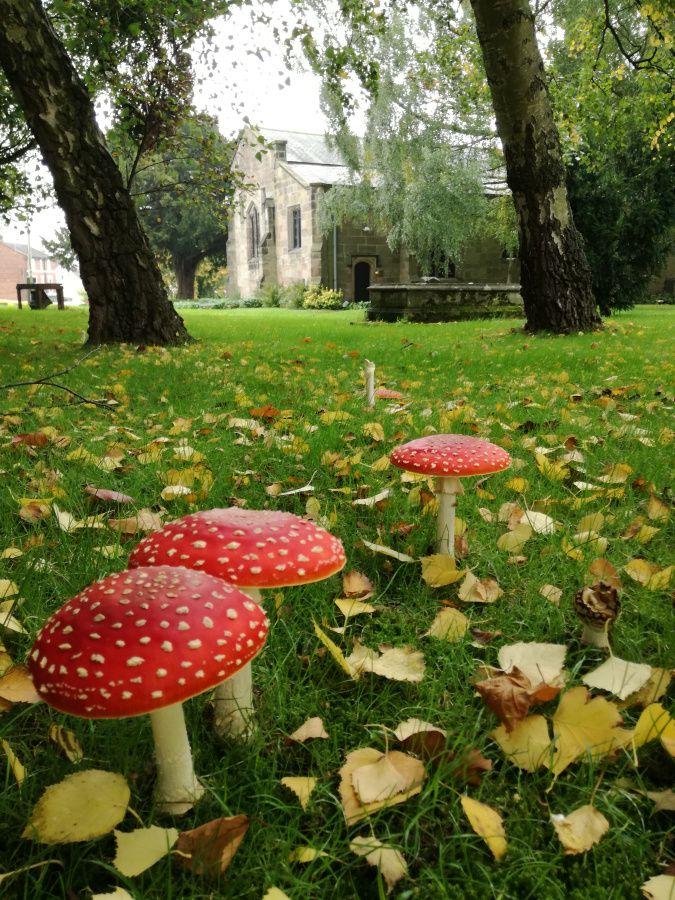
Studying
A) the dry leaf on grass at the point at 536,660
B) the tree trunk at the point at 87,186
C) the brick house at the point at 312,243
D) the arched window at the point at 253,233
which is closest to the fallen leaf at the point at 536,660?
the dry leaf on grass at the point at 536,660

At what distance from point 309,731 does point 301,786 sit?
6.2 inches

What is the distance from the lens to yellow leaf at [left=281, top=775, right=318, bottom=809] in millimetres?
1187

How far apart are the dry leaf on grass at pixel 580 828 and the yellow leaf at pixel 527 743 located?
13cm

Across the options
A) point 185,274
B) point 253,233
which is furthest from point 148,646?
point 185,274

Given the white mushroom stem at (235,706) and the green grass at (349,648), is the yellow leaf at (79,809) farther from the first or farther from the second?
the white mushroom stem at (235,706)

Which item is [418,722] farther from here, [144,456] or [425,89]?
[425,89]

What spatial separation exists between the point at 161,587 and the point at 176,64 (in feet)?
38.5

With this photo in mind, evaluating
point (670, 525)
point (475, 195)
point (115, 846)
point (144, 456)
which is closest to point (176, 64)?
point (144, 456)

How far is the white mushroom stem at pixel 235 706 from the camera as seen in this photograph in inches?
53.1

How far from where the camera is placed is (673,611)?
69.7 inches

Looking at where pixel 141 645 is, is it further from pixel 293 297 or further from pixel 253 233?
pixel 253 233

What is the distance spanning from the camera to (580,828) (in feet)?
3.63

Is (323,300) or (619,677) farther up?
(323,300)

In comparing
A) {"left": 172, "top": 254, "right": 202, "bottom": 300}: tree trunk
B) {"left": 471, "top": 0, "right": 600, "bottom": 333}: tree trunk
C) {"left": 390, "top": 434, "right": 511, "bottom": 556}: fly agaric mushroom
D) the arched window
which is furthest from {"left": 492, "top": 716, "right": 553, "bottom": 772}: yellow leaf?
{"left": 172, "top": 254, "right": 202, "bottom": 300}: tree trunk
